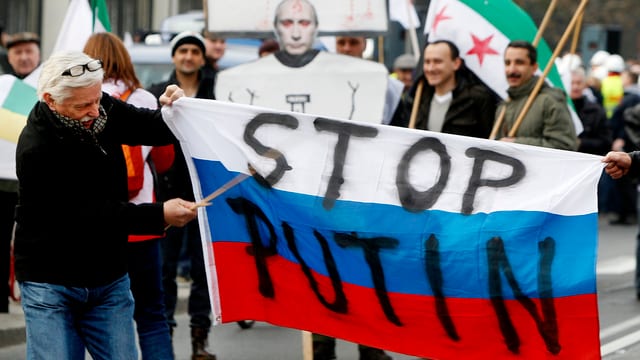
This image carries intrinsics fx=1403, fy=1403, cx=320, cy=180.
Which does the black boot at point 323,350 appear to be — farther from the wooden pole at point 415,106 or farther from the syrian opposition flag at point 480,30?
the syrian opposition flag at point 480,30

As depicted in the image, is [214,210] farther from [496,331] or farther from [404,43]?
[404,43]

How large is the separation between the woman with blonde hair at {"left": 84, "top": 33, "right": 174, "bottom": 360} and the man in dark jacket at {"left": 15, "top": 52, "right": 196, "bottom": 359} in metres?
1.36

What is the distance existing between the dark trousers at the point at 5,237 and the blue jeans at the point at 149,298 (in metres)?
2.64

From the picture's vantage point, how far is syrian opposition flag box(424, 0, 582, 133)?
892cm

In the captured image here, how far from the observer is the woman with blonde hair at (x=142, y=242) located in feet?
21.1

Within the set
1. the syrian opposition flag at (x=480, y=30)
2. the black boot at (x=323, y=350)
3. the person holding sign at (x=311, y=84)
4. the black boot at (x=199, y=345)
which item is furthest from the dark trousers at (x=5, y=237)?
the syrian opposition flag at (x=480, y=30)

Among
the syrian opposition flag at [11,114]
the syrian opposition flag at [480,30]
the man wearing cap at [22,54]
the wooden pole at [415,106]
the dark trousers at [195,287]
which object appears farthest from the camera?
the man wearing cap at [22,54]

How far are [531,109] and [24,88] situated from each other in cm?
294

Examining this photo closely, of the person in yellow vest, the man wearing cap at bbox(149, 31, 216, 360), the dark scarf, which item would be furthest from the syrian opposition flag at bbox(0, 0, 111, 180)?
the person in yellow vest

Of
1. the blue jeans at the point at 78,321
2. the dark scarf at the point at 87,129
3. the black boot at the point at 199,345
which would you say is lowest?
the black boot at the point at 199,345

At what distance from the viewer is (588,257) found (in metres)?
5.59

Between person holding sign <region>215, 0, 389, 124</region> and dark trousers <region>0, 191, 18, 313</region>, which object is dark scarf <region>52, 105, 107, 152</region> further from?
dark trousers <region>0, 191, 18, 313</region>

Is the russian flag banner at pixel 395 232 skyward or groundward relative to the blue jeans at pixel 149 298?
skyward

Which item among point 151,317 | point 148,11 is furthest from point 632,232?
point 148,11
